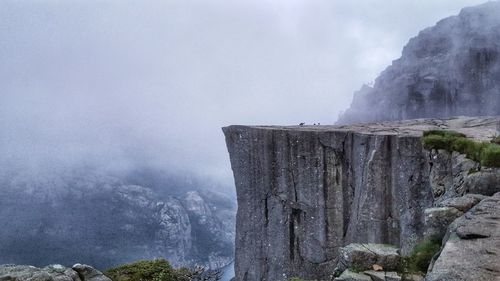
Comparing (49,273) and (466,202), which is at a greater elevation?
(466,202)

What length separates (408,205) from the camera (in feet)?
101

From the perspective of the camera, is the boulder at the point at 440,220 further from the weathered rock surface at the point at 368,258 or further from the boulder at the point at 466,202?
the weathered rock surface at the point at 368,258

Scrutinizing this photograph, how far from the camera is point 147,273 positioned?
72.9 ft

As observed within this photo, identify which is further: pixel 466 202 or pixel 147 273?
pixel 147 273

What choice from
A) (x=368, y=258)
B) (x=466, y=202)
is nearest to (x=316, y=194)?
(x=368, y=258)

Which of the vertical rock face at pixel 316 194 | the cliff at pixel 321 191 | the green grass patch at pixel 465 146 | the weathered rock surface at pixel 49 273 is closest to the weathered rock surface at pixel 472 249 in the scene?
the green grass patch at pixel 465 146

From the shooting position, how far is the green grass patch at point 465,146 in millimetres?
18406

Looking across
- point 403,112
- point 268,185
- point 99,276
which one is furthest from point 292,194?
point 403,112

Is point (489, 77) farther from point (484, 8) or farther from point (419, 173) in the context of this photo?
point (419, 173)

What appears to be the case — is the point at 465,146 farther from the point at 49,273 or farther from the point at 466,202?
the point at 49,273

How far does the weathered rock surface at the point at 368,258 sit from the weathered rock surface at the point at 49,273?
10550mm

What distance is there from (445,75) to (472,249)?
90461 millimetres

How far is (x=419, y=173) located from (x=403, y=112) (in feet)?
232

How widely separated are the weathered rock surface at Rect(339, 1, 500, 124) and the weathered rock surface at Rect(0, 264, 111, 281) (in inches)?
3334
